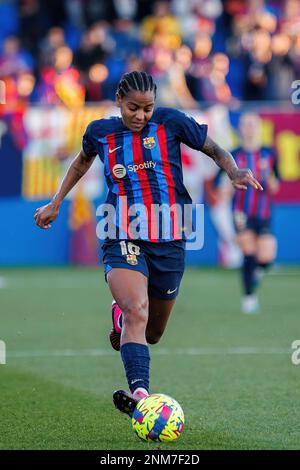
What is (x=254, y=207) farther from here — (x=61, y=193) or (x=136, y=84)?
(x=136, y=84)

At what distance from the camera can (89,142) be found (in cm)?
726

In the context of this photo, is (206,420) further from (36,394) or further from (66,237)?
(66,237)

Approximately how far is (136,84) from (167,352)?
4.20 m

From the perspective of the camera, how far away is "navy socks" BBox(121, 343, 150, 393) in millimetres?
6539

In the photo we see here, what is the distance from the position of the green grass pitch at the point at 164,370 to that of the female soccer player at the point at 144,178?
82 centimetres

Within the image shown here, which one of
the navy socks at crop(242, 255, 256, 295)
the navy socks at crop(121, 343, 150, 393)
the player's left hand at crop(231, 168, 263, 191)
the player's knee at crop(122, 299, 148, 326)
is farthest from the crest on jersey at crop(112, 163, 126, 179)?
the navy socks at crop(242, 255, 256, 295)

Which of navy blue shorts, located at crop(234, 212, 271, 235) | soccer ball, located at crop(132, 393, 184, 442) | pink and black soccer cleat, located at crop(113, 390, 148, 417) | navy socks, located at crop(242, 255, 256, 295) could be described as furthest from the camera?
navy blue shorts, located at crop(234, 212, 271, 235)

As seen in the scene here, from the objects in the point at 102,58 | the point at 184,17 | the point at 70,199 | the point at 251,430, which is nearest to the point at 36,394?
the point at 251,430

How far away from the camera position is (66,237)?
62.6 feet

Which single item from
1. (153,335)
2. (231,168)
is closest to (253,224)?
(153,335)

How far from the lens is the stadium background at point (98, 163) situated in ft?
38.5

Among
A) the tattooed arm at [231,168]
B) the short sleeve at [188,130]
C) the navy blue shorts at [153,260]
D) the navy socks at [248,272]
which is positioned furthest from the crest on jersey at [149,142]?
the navy socks at [248,272]

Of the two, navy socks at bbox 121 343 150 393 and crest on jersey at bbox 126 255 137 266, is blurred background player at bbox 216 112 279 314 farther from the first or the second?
navy socks at bbox 121 343 150 393

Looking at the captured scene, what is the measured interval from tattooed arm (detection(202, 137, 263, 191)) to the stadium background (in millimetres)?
3151
